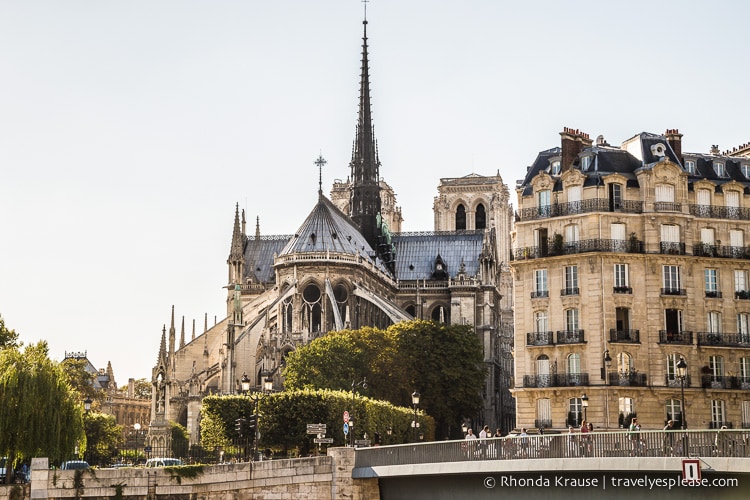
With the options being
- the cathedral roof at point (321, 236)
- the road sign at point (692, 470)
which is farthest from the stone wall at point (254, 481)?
the cathedral roof at point (321, 236)

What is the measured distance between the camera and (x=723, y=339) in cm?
5772

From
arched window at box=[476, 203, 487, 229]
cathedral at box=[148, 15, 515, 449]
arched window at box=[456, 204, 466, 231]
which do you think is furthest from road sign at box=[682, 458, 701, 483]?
arched window at box=[456, 204, 466, 231]

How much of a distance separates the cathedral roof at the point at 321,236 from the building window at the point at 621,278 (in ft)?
160

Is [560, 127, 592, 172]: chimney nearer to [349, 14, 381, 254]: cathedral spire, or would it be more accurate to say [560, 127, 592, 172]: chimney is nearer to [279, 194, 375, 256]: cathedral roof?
[279, 194, 375, 256]: cathedral roof

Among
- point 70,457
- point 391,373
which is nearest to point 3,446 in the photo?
point 70,457

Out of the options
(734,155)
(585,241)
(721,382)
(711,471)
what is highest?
(734,155)

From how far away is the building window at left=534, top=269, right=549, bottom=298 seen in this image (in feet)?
193

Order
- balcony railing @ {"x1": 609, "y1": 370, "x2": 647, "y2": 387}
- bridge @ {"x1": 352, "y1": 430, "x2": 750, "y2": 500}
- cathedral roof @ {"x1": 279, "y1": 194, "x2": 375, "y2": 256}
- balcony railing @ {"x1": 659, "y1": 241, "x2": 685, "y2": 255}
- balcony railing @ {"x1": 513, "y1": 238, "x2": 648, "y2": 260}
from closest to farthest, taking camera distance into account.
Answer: bridge @ {"x1": 352, "y1": 430, "x2": 750, "y2": 500}
balcony railing @ {"x1": 609, "y1": 370, "x2": 647, "y2": 387}
balcony railing @ {"x1": 513, "y1": 238, "x2": 648, "y2": 260}
balcony railing @ {"x1": 659, "y1": 241, "x2": 685, "y2": 255}
cathedral roof @ {"x1": 279, "y1": 194, "x2": 375, "y2": 256}

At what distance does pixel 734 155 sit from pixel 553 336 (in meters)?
18.0

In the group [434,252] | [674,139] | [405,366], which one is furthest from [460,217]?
[674,139]

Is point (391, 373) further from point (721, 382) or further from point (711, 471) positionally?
point (711, 471)

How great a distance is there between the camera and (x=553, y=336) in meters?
58.0

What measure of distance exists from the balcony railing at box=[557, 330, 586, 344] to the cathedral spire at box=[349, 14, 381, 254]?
70618 millimetres

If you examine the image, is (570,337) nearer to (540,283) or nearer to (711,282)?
(540,283)
